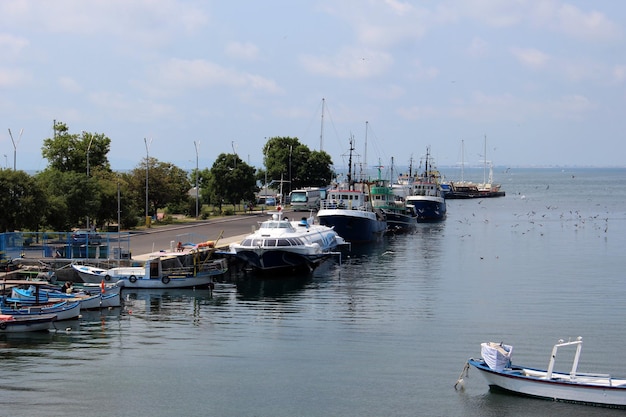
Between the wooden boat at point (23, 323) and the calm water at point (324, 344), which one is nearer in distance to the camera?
the calm water at point (324, 344)

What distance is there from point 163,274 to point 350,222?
43.5 m

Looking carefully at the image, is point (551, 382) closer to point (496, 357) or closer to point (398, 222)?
point (496, 357)

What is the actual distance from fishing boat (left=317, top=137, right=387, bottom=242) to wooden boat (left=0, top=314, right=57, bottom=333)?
55528 mm

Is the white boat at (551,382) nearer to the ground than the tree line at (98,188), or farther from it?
nearer to the ground

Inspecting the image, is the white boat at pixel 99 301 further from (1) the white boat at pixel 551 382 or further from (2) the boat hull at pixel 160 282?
(1) the white boat at pixel 551 382

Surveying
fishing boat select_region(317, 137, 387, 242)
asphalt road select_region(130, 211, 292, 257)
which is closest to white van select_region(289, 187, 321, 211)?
asphalt road select_region(130, 211, 292, 257)

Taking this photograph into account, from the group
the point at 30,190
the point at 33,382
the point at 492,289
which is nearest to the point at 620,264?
the point at 492,289

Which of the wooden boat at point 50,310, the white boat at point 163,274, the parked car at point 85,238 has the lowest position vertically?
the wooden boat at point 50,310

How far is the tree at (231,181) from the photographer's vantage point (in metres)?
128

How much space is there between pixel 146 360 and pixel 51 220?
1611 inches

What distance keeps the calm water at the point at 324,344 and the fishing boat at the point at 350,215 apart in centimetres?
2294

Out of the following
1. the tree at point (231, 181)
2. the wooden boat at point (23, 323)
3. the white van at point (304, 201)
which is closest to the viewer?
the wooden boat at point (23, 323)

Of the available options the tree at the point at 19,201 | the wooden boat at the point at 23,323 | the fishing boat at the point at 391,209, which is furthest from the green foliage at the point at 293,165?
the wooden boat at the point at 23,323

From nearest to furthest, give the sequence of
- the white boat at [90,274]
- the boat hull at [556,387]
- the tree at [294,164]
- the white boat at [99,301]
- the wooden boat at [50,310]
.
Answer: the boat hull at [556,387] < the wooden boat at [50,310] < the white boat at [99,301] < the white boat at [90,274] < the tree at [294,164]
